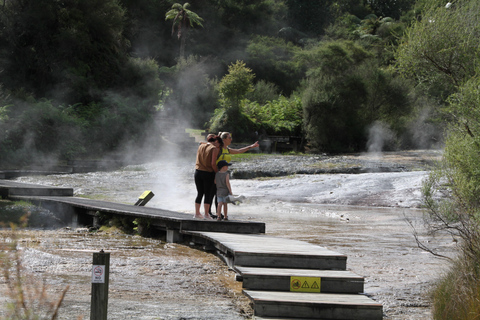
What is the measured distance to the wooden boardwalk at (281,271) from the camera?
564cm

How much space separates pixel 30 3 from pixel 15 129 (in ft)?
34.6

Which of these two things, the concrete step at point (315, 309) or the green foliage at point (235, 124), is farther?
the green foliage at point (235, 124)

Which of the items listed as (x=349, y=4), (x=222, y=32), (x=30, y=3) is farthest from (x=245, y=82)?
(x=349, y=4)

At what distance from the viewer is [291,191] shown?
71.9 ft

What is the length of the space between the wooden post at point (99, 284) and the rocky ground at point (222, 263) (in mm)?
1243

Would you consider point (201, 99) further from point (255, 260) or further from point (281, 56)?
point (255, 260)

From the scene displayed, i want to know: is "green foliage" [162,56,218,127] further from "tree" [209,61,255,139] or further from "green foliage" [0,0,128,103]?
"green foliage" [0,0,128,103]

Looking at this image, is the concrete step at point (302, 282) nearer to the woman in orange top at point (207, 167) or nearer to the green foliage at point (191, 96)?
the woman in orange top at point (207, 167)

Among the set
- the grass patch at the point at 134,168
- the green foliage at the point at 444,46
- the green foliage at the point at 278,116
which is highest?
Result: the green foliage at the point at 278,116

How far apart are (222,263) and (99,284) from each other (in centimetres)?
455

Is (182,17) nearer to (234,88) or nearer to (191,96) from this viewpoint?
(191,96)

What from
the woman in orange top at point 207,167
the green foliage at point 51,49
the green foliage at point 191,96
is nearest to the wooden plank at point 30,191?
the woman in orange top at point 207,167

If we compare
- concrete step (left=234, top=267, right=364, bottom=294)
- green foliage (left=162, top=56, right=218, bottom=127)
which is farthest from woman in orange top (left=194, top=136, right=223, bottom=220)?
green foliage (left=162, top=56, right=218, bottom=127)

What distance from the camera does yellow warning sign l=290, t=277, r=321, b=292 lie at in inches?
249
